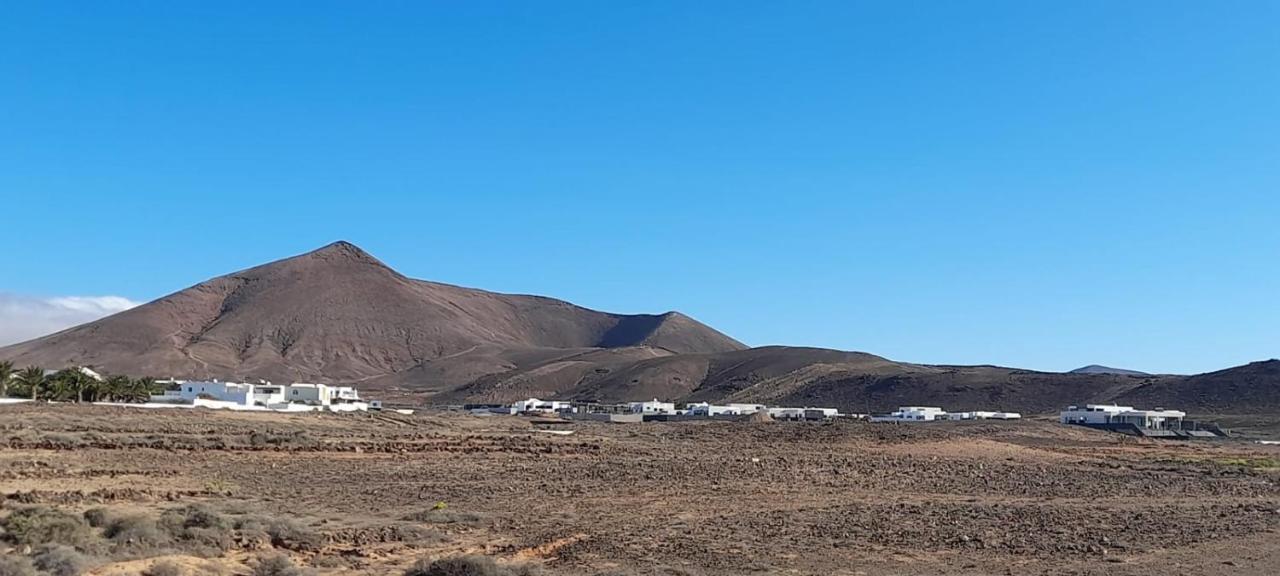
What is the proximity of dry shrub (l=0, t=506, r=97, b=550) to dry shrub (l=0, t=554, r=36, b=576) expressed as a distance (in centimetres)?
207

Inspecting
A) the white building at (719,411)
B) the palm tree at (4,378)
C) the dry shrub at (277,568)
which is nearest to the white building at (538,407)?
the white building at (719,411)

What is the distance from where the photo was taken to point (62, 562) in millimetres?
14773

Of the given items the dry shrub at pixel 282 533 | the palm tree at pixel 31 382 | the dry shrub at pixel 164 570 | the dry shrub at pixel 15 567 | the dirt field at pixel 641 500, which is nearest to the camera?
the dry shrub at pixel 15 567

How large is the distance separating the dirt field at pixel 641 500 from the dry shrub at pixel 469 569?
0.91 metres

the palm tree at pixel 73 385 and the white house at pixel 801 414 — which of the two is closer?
the palm tree at pixel 73 385

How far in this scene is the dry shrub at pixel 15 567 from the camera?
1355 cm

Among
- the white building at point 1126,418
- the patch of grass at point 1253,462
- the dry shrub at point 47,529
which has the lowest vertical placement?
the dry shrub at point 47,529

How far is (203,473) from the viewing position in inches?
1254

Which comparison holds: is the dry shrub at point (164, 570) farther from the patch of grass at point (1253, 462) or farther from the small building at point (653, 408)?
the small building at point (653, 408)

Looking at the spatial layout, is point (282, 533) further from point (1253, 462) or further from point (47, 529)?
point (1253, 462)

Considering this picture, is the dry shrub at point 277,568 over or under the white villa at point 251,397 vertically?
under

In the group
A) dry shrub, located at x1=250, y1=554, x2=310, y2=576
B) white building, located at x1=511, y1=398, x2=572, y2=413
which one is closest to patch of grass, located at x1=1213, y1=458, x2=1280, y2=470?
dry shrub, located at x1=250, y1=554, x2=310, y2=576

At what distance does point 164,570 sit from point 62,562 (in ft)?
4.02

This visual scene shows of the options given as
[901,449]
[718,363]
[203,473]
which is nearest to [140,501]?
[203,473]
